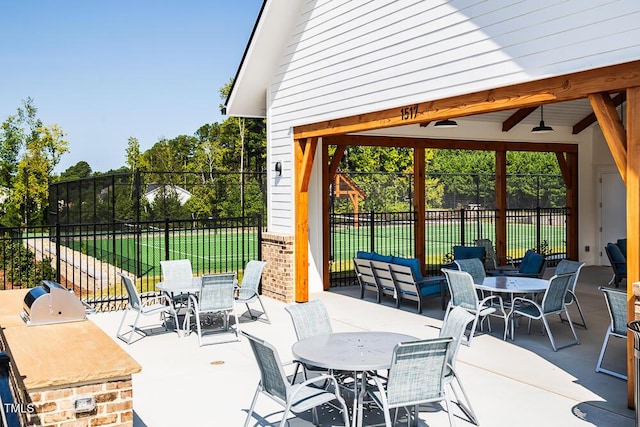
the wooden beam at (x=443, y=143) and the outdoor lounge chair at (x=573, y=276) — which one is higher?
the wooden beam at (x=443, y=143)

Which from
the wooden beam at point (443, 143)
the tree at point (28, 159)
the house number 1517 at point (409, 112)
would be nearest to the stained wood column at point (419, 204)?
the wooden beam at point (443, 143)

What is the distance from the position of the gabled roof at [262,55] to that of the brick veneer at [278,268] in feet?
9.24

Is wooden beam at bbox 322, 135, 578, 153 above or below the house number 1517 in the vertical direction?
above

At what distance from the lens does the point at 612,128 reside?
5766mm

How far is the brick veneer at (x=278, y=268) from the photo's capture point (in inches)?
458

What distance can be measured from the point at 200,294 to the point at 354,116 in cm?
370

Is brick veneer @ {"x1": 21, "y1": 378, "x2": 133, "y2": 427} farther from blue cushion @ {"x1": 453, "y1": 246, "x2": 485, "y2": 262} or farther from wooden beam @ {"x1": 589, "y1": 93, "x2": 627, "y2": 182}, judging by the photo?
blue cushion @ {"x1": 453, "y1": 246, "x2": 485, "y2": 262}

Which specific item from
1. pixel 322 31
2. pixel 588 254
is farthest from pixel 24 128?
pixel 588 254

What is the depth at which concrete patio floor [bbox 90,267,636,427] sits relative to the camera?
5469mm

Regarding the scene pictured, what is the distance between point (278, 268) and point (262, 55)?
409 centimetres

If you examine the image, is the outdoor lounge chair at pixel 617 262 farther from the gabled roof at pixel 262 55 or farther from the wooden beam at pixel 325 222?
the gabled roof at pixel 262 55

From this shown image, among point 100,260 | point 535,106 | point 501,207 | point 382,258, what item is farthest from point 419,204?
point 100,260

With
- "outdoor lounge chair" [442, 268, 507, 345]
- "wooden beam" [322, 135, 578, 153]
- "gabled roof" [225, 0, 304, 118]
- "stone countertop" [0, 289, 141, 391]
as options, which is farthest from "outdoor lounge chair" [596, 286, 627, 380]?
"gabled roof" [225, 0, 304, 118]

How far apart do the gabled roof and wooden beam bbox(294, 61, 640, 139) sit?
2267 mm
